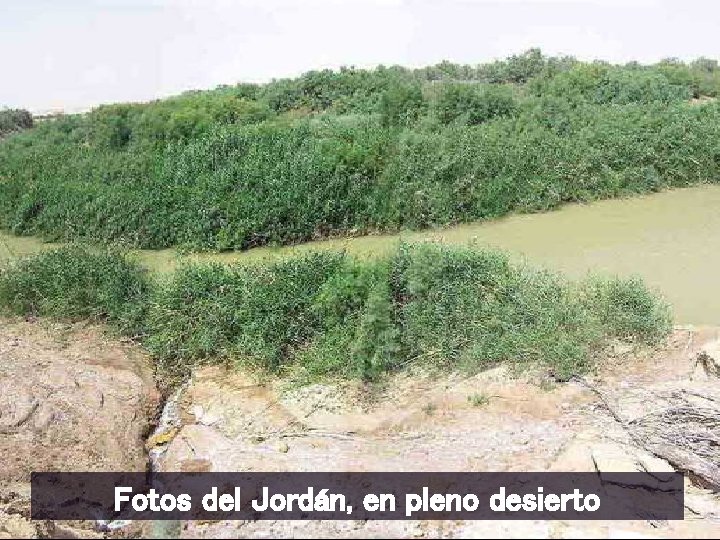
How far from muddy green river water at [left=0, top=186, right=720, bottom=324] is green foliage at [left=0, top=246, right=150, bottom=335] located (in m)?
1.64

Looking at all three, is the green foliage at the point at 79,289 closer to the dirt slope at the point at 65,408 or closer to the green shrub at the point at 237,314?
the dirt slope at the point at 65,408

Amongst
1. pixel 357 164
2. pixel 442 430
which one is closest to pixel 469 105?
pixel 357 164

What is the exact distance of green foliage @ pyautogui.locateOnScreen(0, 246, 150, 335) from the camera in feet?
28.2

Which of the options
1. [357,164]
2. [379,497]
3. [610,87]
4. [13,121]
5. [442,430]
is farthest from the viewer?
[13,121]

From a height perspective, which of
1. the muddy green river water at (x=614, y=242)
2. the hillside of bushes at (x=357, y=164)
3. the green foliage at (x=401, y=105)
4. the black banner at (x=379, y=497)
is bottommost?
the black banner at (x=379, y=497)

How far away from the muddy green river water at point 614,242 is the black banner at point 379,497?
402 centimetres

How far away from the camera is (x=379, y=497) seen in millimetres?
5363

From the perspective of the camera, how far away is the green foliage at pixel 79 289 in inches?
339

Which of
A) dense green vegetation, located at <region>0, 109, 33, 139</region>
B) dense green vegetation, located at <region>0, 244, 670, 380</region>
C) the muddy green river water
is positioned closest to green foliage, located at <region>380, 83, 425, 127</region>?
the muddy green river water

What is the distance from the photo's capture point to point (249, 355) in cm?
770

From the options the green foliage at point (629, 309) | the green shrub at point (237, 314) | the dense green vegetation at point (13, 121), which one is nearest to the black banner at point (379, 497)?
the green shrub at point (237, 314)

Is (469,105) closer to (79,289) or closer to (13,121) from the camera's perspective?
(79,289)

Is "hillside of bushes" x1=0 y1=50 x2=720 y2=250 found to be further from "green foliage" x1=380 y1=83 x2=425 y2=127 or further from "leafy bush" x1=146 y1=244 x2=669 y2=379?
"leafy bush" x1=146 y1=244 x2=669 y2=379

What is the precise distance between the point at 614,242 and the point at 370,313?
5.84m
